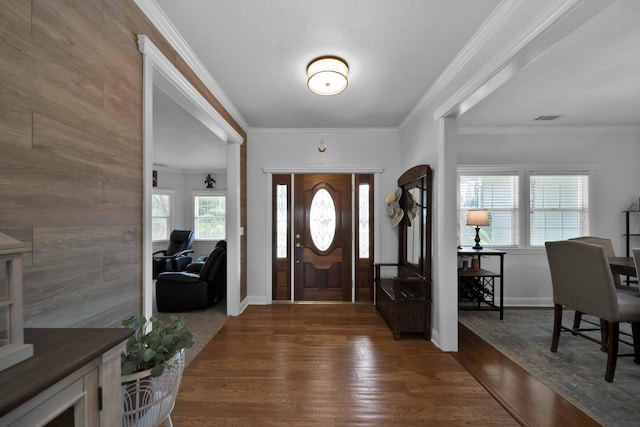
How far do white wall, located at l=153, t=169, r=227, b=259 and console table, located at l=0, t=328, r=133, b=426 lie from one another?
22.2ft

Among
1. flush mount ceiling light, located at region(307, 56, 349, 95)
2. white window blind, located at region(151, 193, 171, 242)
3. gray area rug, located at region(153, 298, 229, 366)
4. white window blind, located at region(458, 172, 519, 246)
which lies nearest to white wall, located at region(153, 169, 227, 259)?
white window blind, located at region(151, 193, 171, 242)

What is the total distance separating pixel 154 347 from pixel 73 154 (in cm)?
91

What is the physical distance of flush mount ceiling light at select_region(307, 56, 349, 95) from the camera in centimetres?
233

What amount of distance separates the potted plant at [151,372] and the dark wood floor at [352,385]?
825mm

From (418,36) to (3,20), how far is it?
2232 millimetres

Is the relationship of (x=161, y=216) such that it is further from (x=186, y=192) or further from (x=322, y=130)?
(x=322, y=130)

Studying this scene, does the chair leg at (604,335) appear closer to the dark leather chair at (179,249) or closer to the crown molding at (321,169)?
the crown molding at (321,169)

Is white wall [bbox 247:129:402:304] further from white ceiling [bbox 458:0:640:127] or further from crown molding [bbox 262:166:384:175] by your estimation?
white ceiling [bbox 458:0:640:127]

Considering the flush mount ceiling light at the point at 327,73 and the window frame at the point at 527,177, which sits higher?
the flush mount ceiling light at the point at 327,73

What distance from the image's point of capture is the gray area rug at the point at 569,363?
1.92m

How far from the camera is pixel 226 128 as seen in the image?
317cm

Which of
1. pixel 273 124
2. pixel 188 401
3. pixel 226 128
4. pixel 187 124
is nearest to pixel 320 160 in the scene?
pixel 273 124

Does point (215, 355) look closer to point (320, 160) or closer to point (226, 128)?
point (226, 128)

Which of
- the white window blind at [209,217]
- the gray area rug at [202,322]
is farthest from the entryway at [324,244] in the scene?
the white window blind at [209,217]
